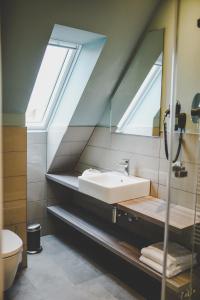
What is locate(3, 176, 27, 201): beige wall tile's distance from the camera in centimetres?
267

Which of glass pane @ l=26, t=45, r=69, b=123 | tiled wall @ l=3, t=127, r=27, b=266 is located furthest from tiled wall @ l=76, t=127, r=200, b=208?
tiled wall @ l=3, t=127, r=27, b=266

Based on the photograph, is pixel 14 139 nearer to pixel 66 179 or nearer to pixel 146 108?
pixel 66 179

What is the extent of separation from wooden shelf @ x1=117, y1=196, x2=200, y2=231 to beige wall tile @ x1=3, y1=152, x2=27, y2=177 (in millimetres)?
1000

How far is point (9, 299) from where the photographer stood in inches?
91.4

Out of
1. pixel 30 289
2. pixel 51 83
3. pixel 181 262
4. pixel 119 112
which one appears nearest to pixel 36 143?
pixel 51 83

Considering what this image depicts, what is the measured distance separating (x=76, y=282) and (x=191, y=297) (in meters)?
1.05

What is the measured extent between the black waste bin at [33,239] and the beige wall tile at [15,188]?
1.47 ft

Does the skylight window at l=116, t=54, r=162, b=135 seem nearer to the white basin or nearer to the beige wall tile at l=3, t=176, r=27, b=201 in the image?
the white basin

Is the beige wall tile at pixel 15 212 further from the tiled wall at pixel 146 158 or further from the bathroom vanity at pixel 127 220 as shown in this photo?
the tiled wall at pixel 146 158

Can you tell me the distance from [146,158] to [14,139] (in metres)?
1.24

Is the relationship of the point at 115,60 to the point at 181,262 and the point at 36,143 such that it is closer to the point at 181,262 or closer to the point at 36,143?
the point at 36,143

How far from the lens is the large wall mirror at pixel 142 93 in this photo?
2496 millimetres

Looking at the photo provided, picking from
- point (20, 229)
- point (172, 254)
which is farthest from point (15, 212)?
point (172, 254)

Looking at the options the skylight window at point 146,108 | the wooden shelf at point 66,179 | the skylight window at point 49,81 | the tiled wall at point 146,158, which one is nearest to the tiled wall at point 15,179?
the wooden shelf at point 66,179
